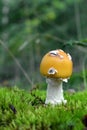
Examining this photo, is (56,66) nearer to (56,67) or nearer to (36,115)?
(56,67)

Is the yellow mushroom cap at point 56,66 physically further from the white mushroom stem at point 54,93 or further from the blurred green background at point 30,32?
the blurred green background at point 30,32

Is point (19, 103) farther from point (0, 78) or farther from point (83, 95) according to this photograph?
point (0, 78)

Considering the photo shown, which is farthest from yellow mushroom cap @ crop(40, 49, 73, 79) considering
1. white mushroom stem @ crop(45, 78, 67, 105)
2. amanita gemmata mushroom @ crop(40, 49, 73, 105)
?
white mushroom stem @ crop(45, 78, 67, 105)

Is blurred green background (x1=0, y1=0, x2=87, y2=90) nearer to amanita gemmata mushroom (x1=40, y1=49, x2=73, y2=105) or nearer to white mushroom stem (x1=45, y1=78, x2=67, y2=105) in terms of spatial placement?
white mushroom stem (x1=45, y1=78, x2=67, y2=105)

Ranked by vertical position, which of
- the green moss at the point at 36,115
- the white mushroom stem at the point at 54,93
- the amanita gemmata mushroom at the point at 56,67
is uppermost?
the amanita gemmata mushroom at the point at 56,67

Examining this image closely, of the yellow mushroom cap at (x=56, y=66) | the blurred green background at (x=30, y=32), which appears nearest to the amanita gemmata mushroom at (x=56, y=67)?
the yellow mushroom cap at (x=56, y=66)

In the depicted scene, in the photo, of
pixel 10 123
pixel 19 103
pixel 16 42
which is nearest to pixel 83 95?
pixel 19 103
